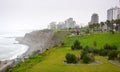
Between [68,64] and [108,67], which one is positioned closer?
[108,67]

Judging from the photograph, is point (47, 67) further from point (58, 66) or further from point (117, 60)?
point (117, 60)

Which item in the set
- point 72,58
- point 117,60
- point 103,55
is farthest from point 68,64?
point 103,55

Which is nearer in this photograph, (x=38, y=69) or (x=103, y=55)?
(x=38, y=69)

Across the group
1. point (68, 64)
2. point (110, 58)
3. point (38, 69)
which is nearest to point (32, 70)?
point (38, 69)

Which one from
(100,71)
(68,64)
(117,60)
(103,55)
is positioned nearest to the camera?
(100,71)

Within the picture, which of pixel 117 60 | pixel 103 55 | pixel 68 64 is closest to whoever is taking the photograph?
pixel 68 64

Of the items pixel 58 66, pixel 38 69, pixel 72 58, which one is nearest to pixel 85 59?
pixel 72 58

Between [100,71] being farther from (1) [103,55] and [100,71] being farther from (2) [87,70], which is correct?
(1) [103,55]

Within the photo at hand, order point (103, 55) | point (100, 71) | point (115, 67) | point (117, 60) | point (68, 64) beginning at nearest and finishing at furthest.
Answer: point (100, 71), point (115, 67), point (68, 64), point (117, 60), point (103, 55)
